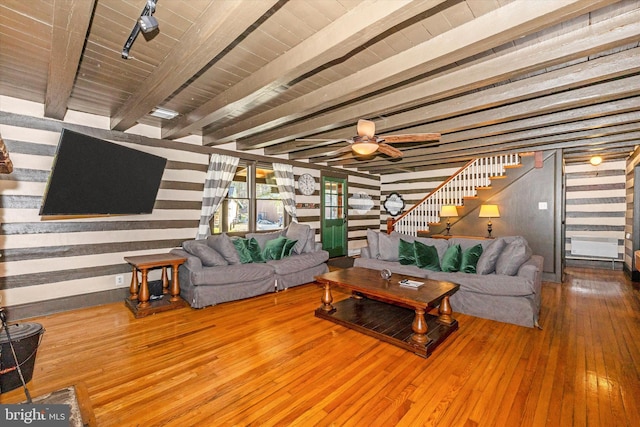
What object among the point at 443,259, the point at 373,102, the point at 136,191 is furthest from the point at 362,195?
the point at 136,191

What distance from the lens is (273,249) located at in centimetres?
488

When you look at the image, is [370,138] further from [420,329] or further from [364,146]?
[420,329]

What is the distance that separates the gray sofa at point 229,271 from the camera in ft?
12.7

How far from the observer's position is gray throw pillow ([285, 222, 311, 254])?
209 inches

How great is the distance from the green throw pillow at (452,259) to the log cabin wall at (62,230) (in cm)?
423

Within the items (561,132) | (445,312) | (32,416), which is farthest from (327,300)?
(561,132)

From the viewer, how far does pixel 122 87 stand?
311 centimetres

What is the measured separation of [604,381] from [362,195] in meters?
6.58

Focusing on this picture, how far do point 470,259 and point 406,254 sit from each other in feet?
2.94

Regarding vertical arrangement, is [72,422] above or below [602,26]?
below

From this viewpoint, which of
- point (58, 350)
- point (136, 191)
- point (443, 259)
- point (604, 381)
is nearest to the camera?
point (604, 381)

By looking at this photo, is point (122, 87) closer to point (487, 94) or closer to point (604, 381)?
point (487, 94)

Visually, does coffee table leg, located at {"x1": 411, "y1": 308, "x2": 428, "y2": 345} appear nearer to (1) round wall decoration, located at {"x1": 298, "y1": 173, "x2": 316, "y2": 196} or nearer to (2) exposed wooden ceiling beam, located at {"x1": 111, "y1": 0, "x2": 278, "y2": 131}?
(2) exposed wooden ceiling beam, located at {"x1": 111, "y1": 0, "x2": 278, "y2": 131}

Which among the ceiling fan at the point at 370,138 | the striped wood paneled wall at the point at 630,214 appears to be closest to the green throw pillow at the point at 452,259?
the ceiling fan at the point at 370,138
